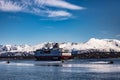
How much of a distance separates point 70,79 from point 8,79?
1283 centimetres

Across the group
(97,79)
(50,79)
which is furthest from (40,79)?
(97,79)

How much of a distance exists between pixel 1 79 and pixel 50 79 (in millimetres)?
10197

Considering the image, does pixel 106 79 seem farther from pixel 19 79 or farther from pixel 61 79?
pixel 19 79

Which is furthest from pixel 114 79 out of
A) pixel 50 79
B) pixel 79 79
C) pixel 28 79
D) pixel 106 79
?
pixel 28 79

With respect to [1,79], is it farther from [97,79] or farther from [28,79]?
[97,79]

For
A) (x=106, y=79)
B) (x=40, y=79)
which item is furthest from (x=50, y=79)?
(x=106, y=79)

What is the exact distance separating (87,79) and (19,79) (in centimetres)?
1398

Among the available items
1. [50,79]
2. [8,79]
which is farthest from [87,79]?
[8,79]

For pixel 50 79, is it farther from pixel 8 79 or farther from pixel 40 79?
pixel 8 79

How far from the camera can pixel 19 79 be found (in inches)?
2586

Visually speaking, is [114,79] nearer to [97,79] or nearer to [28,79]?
[97,79]

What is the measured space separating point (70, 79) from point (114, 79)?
8.87 m

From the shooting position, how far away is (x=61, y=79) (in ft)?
214

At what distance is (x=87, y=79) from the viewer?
64.4 metres
